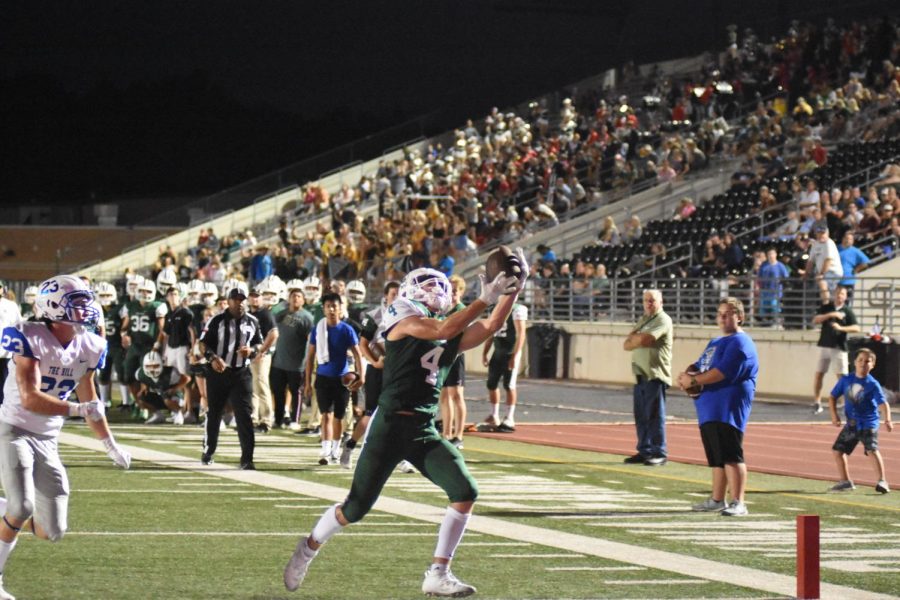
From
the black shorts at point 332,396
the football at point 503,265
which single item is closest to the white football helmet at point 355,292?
the black shorts at point 332,396

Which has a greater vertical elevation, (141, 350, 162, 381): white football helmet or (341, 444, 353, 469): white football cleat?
(141, 350, 162, 381): white football helmet

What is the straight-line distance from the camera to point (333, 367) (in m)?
15.4

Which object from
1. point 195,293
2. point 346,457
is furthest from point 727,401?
point 195,293

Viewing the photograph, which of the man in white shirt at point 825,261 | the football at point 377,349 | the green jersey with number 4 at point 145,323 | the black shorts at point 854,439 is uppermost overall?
the man in white shirt at point 825,261

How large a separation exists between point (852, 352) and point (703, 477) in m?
8.96

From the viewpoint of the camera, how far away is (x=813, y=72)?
111ft

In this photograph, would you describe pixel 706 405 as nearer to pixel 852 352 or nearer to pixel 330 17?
pixel 852 352

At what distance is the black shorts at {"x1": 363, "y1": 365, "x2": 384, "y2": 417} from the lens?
14617 mm

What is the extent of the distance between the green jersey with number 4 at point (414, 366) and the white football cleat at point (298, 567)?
0.82 meters

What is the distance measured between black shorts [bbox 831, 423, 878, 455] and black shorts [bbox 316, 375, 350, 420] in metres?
4.72

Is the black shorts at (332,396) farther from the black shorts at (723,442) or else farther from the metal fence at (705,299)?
the metal fence at (705,299)

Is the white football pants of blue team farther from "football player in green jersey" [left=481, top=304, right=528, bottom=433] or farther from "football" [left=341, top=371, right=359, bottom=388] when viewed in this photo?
"football player in green jersey" [left=481, top=304, right=528, bottom=433]

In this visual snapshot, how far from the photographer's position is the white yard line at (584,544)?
8703 mm

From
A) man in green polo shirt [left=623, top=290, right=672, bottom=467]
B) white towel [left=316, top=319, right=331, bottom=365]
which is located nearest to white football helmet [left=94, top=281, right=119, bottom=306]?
white towel [left=316, top=319, right=331, bottom=365]
